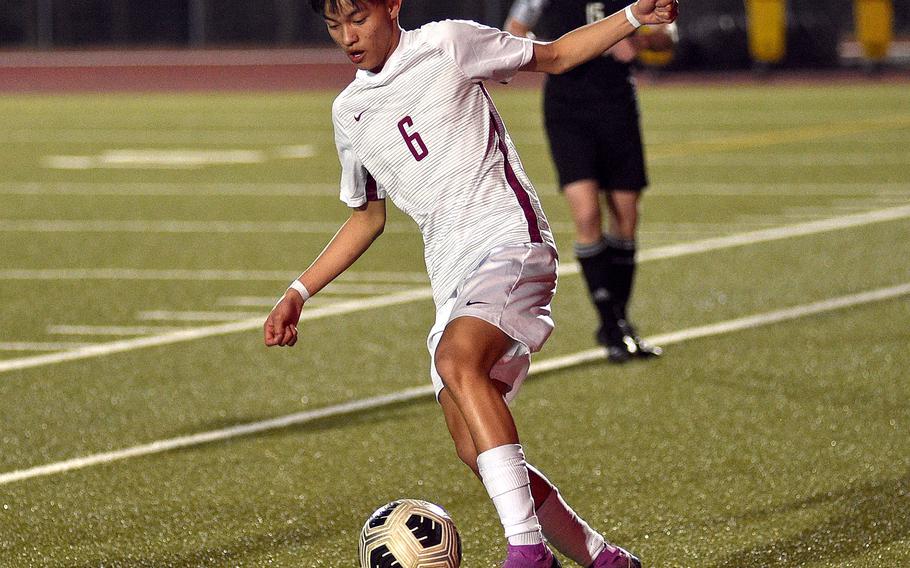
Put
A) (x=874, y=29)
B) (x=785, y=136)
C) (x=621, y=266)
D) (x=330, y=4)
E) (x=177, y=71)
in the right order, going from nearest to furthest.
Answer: (x=330, y=4) < (x=621, y=266) < (x=785, y=136) < (x=874, y=29) < (x=177, y=71)

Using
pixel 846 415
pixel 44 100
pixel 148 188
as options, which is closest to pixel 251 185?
pixel 148 188

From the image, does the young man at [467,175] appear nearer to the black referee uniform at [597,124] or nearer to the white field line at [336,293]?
the black referee uniform at [597,124]

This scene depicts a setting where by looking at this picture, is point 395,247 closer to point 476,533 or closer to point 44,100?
point 476,533

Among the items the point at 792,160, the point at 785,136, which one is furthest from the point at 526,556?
the point at 785,136

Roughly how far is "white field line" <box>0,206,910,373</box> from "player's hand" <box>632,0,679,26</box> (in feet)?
15.1

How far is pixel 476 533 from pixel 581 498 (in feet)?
1.64

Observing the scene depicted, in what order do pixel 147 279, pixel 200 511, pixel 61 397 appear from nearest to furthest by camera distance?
pixel 200 511 < pixel 61 397 < pixel 147 279

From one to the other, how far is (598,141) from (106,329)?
294 centimetres

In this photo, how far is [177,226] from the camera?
1277cm

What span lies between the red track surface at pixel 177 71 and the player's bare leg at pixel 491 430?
28.2 m

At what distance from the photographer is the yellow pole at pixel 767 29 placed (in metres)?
28.9

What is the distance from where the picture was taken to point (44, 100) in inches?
1214

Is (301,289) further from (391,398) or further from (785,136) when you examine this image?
(785,136)

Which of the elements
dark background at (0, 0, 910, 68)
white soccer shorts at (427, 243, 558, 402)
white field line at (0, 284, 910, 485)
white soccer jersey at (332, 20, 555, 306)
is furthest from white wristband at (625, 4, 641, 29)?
dark background at (0, 0, 910, 68)
